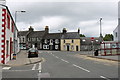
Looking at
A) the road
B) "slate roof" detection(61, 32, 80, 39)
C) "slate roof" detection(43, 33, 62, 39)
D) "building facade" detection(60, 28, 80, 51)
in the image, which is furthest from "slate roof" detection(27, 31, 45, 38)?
the road

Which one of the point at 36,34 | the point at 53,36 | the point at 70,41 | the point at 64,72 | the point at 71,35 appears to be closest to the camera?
the point at 64,72

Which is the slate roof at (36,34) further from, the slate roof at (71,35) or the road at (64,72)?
the road at (64,72)

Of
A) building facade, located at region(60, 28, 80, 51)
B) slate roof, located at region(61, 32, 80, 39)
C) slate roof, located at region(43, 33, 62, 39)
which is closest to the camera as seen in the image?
building facade, located at region(60, 28, 80, 51)

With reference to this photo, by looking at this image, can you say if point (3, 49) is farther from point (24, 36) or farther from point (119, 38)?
point (24, 36)

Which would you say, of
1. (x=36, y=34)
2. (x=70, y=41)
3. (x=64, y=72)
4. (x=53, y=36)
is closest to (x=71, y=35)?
(x=70, y=41)

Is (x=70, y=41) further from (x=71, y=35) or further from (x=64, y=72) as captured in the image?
(x=64, y=72)

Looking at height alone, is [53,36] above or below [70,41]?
above

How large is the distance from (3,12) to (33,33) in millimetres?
68997

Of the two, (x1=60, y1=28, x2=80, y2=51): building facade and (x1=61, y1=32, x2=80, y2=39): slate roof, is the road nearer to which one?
(x1=60, y1=28, x2=80, y2=51): building facade

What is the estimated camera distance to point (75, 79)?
349 inches

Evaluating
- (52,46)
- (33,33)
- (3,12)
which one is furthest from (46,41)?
(3,12)

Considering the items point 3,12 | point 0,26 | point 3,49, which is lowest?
point 3,49

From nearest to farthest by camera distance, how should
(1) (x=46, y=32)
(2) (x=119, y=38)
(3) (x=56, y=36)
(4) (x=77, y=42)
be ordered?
1. (2) (x=119, y=38)
2. (4) (x=77, y=42)
3. (3) (x=56, y=36)
4. (1) (x=46, y=32)

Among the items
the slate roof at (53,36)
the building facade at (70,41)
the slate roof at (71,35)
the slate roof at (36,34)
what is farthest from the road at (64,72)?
the slate roof at (36,34)
